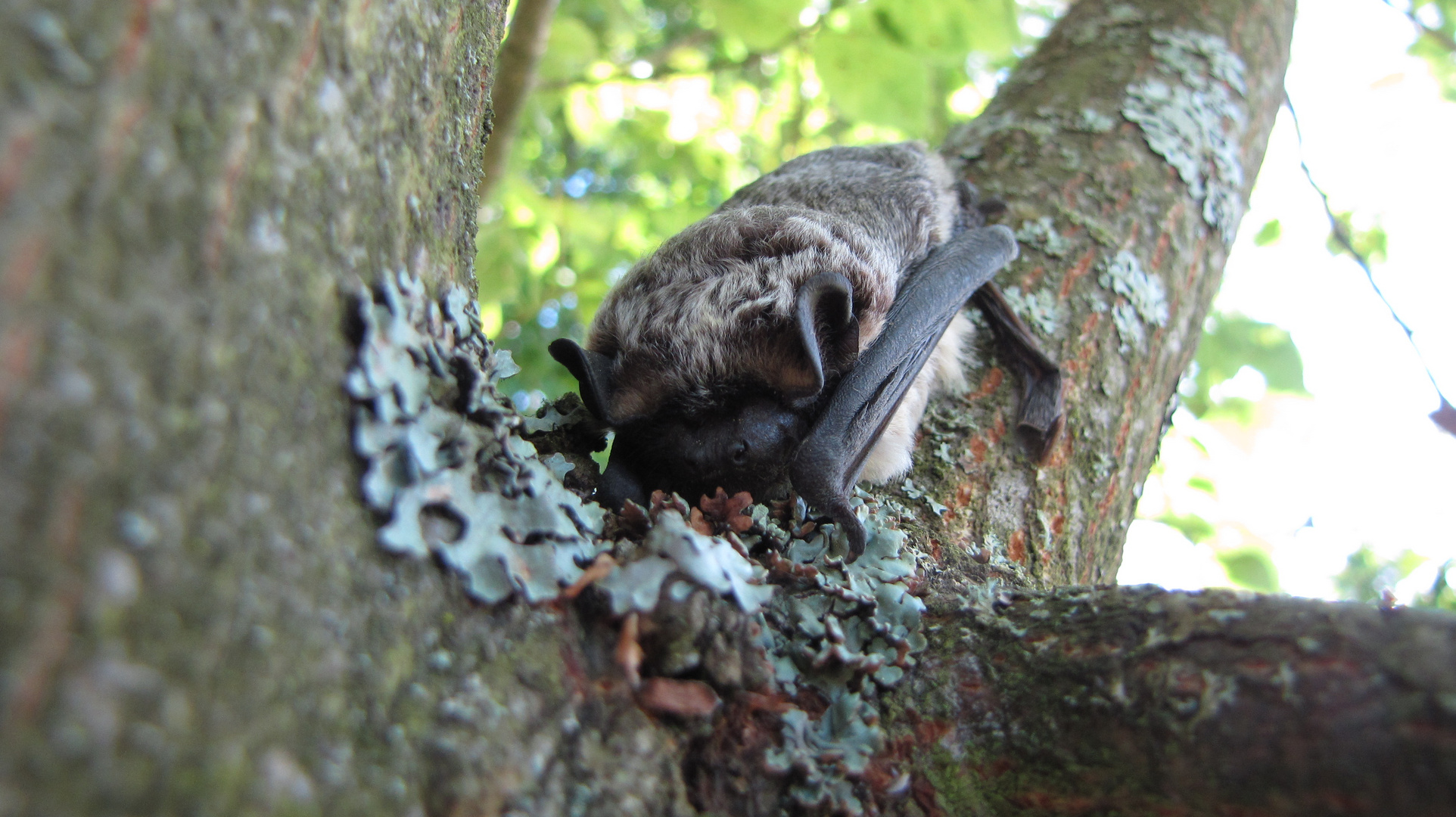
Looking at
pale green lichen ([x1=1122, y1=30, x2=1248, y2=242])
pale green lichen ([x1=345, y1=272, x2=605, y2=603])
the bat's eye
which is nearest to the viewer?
pale green lichen ([x1=345, y1=272, x2=605, y2=603])

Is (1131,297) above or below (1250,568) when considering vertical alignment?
below

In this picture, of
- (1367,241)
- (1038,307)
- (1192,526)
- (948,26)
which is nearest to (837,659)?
(1038,307)

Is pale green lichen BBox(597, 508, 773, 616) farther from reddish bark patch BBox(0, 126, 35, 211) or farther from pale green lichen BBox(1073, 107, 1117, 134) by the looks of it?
pale green lichen BBox(1073, 107, 1117, 134)

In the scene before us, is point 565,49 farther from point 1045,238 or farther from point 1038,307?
point 1038,307

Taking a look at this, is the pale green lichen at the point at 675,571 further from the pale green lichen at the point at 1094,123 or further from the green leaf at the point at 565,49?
the green leaf at the point at 565,49

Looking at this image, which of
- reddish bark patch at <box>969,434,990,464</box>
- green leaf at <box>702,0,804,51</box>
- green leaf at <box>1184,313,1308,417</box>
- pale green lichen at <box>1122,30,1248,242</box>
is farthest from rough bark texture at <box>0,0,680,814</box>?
green leaf at <box>1184,313,1308,417</box>

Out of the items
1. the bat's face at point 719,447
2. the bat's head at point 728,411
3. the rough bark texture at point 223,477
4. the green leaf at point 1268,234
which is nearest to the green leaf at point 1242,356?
the green leaf at point 1268,234
